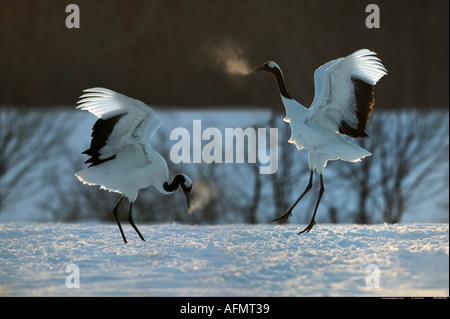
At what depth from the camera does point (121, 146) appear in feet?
16.5

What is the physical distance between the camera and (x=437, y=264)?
179 inches

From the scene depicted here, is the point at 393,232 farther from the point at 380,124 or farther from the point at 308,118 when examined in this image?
the point at 380,124

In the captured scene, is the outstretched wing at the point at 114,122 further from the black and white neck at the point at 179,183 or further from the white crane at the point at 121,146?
the black and white neck at the point at 179,183

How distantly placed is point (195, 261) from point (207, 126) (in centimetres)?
541

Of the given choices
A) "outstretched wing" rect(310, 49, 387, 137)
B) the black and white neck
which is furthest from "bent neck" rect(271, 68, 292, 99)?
the black and white neck

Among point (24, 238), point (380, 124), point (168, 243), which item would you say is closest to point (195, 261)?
point (168, 243)

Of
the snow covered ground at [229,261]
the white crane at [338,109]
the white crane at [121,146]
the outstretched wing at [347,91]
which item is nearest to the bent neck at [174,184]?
the white crane at [121,146]

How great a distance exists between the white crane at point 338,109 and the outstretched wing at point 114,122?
123 centimetres

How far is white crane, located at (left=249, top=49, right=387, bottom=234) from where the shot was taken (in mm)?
5062

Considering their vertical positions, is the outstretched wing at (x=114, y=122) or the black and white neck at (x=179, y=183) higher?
the outstretched wing at (x=114, y=122)

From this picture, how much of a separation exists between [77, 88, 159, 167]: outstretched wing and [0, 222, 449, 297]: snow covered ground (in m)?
0.80

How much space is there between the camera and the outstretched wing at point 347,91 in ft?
16.5

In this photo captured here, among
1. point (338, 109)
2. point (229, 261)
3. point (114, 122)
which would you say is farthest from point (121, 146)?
point (338, 109)

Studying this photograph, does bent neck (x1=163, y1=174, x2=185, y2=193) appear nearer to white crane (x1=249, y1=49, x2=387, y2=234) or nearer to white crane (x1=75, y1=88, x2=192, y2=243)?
white crane (x1=75, y1=88, x2=192, y2=243)
